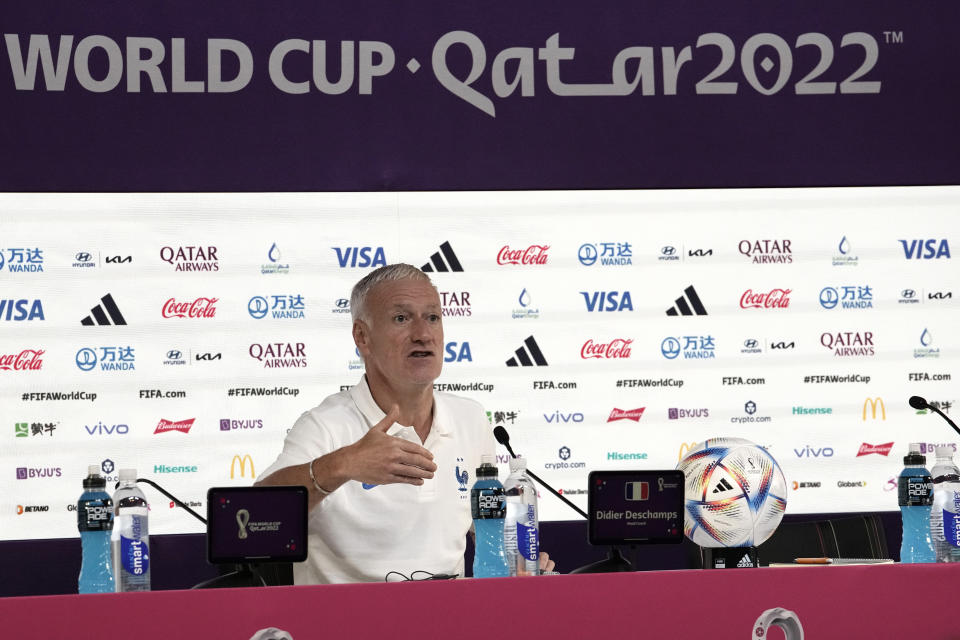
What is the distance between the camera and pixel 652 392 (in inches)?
181

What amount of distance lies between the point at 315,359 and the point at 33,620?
3.01 meters

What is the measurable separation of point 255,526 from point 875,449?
3438 millimetres

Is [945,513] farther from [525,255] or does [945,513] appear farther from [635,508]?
[525,255]

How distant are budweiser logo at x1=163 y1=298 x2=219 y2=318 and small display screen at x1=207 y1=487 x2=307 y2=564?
8.80 ft

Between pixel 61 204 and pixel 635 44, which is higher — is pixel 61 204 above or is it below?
below

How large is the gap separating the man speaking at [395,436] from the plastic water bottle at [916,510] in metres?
0.78

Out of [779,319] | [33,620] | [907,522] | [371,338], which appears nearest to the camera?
[33,620]

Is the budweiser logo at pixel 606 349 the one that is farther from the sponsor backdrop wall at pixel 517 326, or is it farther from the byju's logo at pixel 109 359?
the byju's logo at pixel 109 359

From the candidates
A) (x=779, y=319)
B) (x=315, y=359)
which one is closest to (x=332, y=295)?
(x=315, y=359)

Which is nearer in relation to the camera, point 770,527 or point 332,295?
point 770,527

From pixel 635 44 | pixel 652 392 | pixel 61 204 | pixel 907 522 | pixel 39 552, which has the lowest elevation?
pixel 39 552

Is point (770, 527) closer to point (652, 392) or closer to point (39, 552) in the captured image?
point (652, 392)

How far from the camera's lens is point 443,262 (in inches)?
180

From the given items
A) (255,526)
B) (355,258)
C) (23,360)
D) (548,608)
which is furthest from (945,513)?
(23,360)
